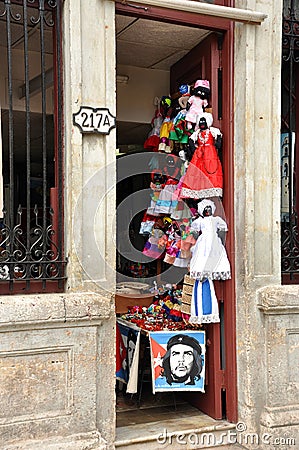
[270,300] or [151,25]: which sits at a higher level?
[151,25]

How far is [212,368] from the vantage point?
488cm

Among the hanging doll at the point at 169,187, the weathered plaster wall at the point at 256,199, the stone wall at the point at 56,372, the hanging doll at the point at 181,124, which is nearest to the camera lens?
the stone wall at the point at 56,372

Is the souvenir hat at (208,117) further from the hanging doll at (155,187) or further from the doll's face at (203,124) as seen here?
the hanging doll at (155,187)

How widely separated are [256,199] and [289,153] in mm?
708

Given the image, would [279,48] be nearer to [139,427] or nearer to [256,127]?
[256,127]

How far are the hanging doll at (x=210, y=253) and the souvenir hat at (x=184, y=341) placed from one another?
1.91ft

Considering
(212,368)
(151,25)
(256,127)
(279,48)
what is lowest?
(212,368)

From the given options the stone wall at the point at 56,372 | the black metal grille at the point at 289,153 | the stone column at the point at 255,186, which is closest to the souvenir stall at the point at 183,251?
the stone column at the point at 255,186

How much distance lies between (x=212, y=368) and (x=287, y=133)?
2306 mm

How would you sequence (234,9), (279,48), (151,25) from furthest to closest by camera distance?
(151,25) < (279,48) < (234,9)

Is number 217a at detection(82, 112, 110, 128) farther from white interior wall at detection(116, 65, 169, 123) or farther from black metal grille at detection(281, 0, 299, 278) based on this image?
white interior wall at detection(116, 65, 169, 123)

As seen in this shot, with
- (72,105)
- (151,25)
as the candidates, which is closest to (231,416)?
(72,105)

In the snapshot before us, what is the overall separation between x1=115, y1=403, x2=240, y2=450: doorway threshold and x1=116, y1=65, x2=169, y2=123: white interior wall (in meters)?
3.47

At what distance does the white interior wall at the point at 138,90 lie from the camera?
6.47m
